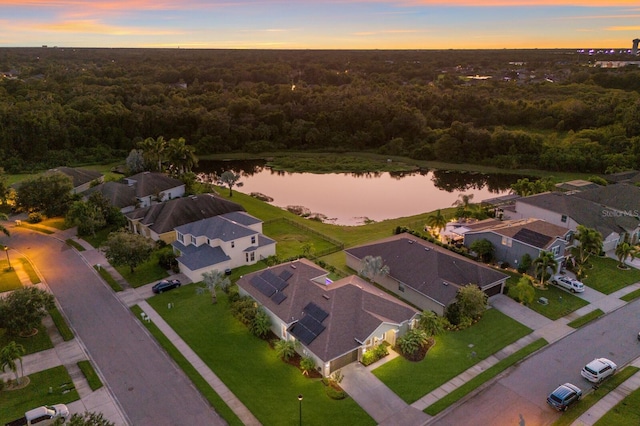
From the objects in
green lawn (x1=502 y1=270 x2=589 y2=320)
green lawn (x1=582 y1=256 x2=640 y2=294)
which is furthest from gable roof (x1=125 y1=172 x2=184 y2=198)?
green lawn (x1=582 y1=256 x2=640 y2=294)

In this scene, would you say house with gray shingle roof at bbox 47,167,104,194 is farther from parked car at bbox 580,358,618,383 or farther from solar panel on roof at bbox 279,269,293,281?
parked car at bbox 580,358,618,383

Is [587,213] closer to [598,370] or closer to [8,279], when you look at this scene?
[598,370]

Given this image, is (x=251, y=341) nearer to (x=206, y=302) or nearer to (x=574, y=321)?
(x=206, y=302)

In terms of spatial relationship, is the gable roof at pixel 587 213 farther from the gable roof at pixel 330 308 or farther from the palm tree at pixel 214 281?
the palm tree at pixel 214 281

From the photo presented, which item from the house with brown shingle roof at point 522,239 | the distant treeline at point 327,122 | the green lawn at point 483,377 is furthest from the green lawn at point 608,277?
the distant treeline at point 327,122

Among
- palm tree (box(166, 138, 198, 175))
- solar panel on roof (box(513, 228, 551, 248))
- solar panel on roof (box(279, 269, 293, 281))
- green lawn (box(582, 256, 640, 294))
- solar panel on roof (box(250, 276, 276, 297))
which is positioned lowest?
green lawn (box(582, 256, 640, 294))

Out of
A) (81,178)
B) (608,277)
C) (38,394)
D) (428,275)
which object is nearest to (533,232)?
(608,277)
